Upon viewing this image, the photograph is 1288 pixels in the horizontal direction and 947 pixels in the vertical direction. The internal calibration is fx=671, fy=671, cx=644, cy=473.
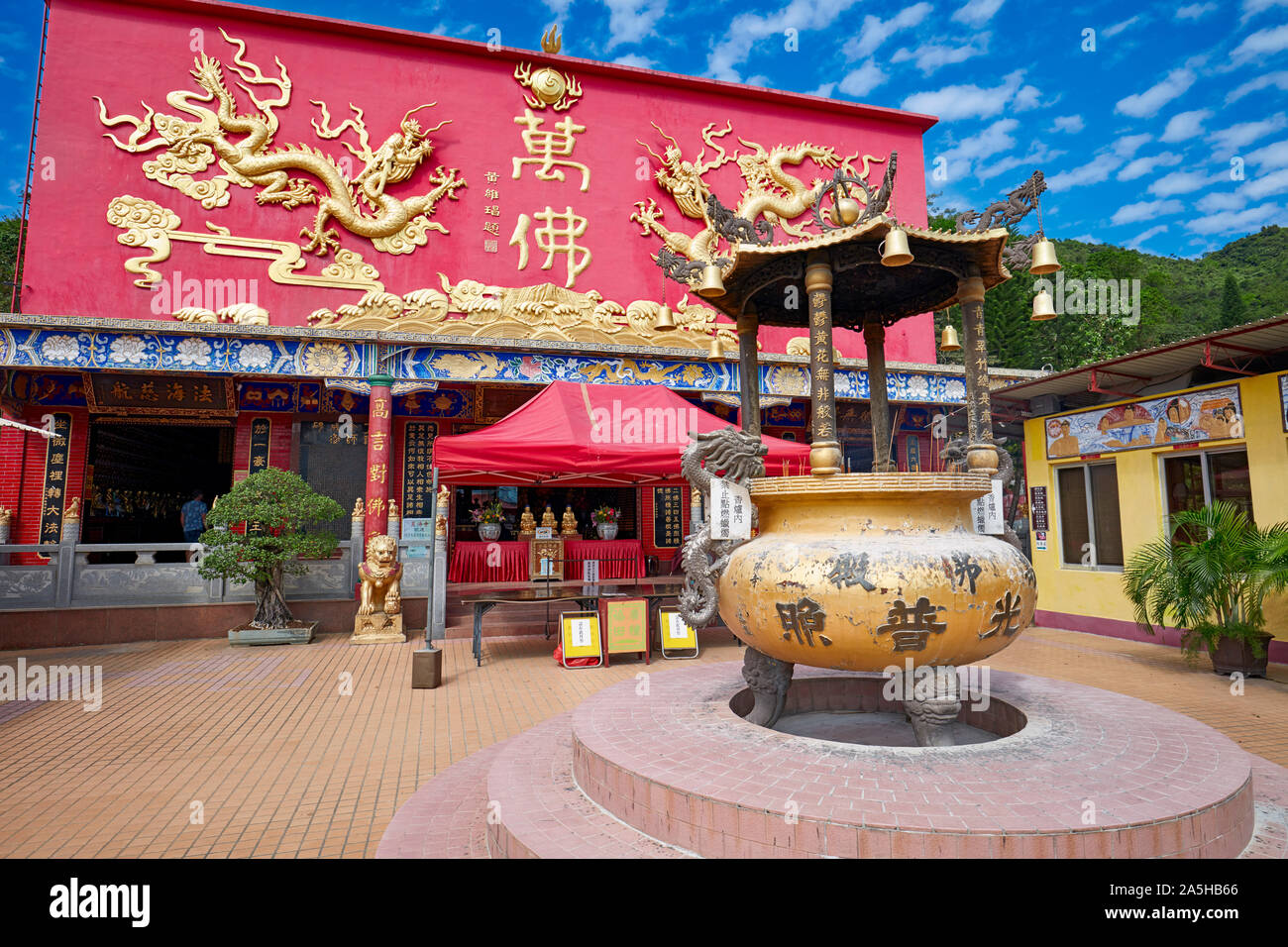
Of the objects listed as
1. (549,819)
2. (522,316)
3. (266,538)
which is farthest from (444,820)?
(522,316)

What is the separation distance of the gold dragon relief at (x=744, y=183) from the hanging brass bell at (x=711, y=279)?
30.3ft

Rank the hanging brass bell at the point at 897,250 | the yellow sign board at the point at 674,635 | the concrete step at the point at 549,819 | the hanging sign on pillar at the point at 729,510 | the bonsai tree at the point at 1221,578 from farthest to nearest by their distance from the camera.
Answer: the yellow sign board at the point at 674,635 → the bonsai tree at the point at 1221,578 → the hanging sign on pillar at the point at 729,510 → the hanging brass bell at the point at 897,250 → the concrete step at the point at 549,819

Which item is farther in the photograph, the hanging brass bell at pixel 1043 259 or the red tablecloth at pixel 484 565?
the red tablecloth at pixel 484 565

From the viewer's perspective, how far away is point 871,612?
3318 mm

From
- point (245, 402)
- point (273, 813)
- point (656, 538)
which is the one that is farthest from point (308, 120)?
point (273, 813)

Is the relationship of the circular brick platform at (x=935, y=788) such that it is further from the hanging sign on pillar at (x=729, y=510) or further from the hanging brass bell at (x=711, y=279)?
the hanging brass bell at (x=711, y=279)

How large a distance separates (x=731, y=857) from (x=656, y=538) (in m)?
11.6

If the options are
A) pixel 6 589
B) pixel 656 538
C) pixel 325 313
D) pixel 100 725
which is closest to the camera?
pixel 100 725

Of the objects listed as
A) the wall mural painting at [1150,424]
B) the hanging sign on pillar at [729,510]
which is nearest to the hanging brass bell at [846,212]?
the hanging sign on pillar at [729,510]

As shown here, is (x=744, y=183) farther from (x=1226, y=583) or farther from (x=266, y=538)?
(x=266, y=538)

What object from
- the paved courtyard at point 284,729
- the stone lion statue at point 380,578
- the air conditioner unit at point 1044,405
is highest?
the air conditioner unit at point 1044,405

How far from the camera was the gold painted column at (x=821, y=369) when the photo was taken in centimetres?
394

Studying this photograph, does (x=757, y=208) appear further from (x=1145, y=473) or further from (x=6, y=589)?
(x=6, y=589)

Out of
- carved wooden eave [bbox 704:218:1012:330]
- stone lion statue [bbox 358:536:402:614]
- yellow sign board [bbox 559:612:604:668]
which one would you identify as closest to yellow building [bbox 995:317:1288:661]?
carved wooden eave [bbox 704:218:1012:330]
